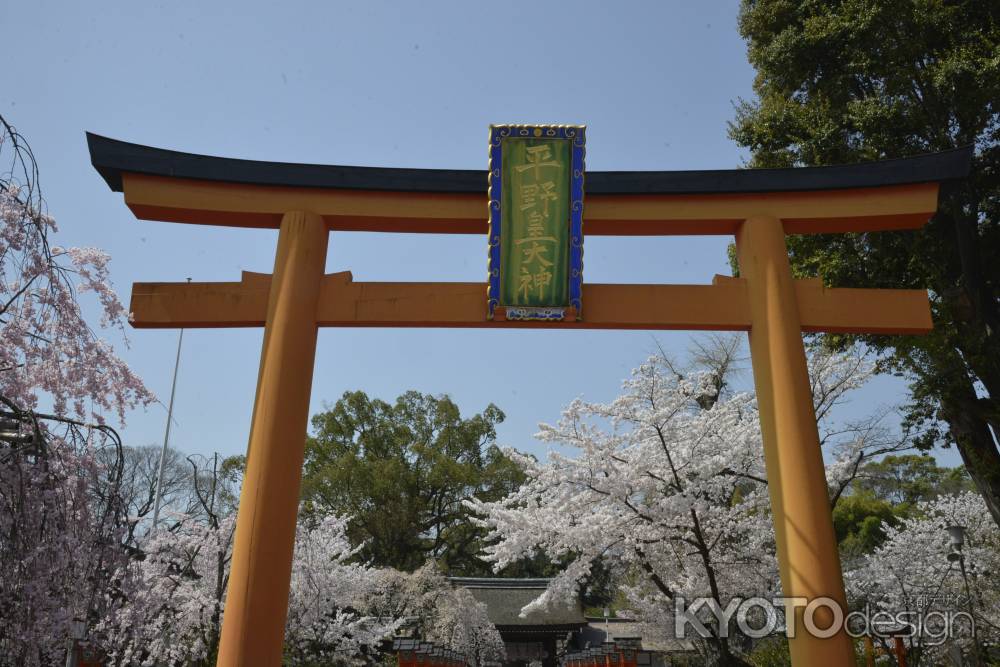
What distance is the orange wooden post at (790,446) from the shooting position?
17.6ft

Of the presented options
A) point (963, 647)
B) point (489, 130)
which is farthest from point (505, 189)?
point (963, 647)

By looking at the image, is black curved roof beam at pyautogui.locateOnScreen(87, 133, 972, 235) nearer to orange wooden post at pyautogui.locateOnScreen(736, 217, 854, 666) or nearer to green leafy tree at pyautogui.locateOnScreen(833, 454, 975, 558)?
orange wooden post at pyautogui.locateOnScreen(736, 217, 854, 666)

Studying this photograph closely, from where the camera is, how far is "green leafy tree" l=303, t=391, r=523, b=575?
24344 mm

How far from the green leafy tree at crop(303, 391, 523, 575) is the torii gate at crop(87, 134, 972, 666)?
16.8 meters

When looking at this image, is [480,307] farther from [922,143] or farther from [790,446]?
[922,143]

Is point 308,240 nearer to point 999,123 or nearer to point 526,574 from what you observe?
point 999,123

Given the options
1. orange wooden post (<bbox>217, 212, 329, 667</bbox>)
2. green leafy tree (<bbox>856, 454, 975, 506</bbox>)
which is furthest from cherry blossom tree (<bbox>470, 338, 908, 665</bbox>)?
green leafy tree (<bbox>856, 454, 975, 506</bbox>)

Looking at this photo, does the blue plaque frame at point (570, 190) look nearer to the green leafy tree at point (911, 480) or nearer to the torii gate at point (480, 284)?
the torii gate at point (480, 284)

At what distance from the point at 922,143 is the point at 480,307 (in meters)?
8.00

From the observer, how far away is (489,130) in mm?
6402

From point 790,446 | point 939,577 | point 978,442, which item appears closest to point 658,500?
point 790,446

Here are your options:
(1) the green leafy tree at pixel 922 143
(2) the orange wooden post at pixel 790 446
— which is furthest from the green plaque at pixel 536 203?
(1) the green leafy tree at pixel 922 143

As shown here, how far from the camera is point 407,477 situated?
24859 millimetres

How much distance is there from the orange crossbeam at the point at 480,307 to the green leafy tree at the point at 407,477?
16613 millimetres
